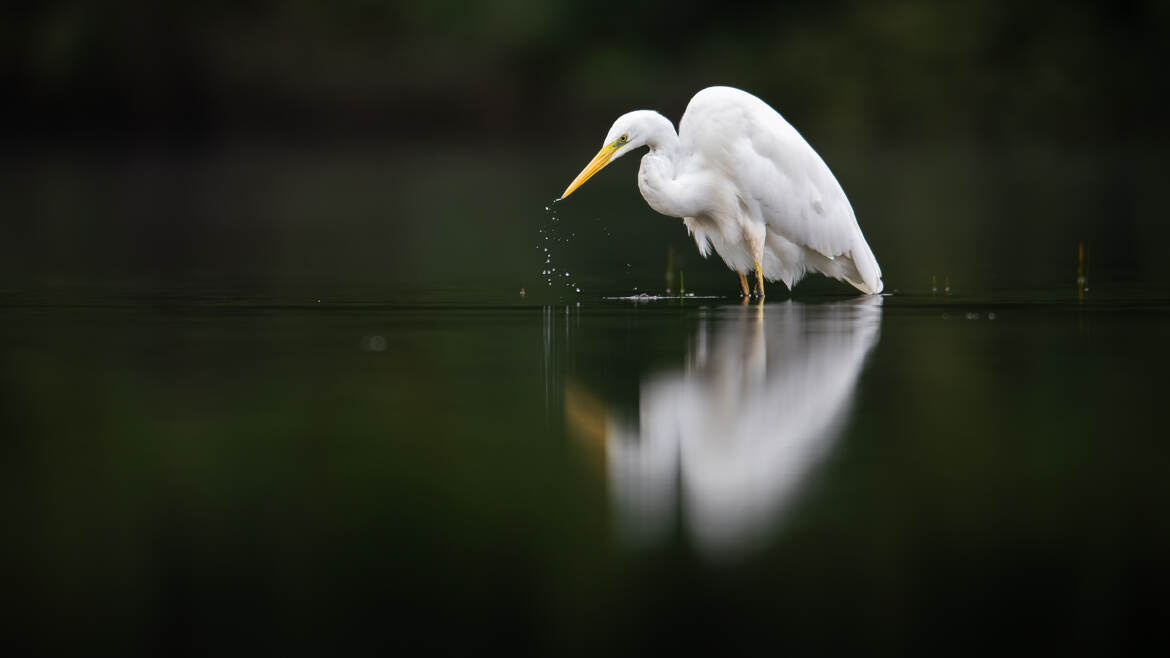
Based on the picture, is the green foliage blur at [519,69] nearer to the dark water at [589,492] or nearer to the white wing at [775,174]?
the white wing at [775,174]

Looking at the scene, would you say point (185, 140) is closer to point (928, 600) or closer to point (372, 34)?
Result: point (372, 34)

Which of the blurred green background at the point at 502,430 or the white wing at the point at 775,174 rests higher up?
the white wing at the point at 775,174

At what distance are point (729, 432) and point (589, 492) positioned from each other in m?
0.80

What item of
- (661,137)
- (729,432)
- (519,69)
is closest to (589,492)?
(729,432)

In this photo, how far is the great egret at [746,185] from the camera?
972cm

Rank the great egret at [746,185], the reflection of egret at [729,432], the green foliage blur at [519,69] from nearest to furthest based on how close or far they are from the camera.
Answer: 1. the reflection of egret at [729,432]
2. the great egret at [746,185]
3. the green foliage blur at [519,69]

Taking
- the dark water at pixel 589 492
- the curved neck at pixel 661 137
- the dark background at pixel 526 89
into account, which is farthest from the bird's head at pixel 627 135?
the dark background at pixel 526 89

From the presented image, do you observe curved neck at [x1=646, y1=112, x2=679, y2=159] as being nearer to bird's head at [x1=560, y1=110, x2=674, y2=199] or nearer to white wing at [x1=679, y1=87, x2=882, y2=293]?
bird's head at [x1=560, y1=110, x2=674, y2=199]

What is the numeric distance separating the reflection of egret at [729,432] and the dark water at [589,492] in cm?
Result: 2

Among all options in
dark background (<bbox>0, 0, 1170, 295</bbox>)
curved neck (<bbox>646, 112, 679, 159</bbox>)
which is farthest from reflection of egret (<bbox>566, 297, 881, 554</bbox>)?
dark background (<bbox>0, 0, 1170, 295</bbox>)

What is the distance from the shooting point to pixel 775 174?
997cm

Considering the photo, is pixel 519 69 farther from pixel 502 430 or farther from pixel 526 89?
pixel 502 430

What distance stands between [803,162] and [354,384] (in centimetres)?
472

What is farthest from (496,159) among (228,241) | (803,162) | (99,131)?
(803,162)
